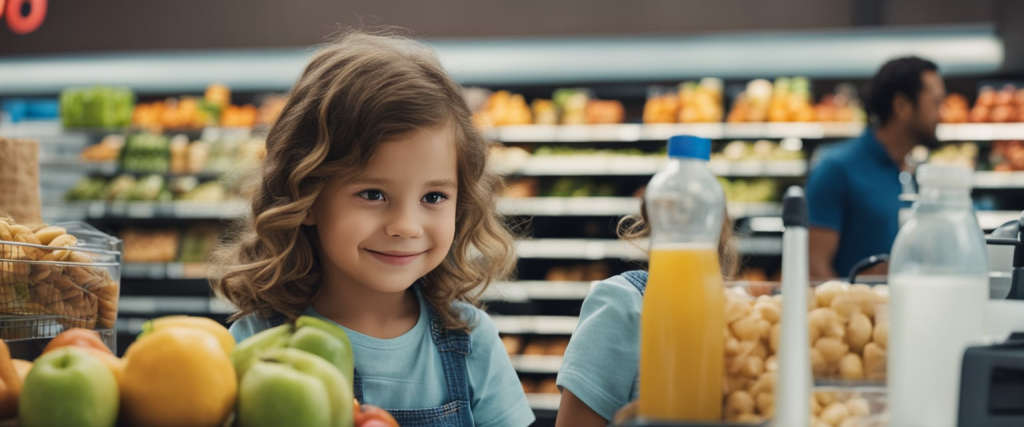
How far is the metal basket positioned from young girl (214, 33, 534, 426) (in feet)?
0.91

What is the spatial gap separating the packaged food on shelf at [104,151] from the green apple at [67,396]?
6159 millimetres

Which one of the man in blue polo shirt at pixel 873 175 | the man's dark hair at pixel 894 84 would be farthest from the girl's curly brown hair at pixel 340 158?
the man's dark hair at pixel 894 84

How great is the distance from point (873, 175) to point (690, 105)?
6.78 ft

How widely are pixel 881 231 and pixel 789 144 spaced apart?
2167 mm

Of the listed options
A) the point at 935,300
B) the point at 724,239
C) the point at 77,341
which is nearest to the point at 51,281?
the point at 77,341

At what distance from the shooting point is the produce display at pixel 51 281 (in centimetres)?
118

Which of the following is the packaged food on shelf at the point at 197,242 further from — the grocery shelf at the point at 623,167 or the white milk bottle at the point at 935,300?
the white milk bottle at the point at 935,300

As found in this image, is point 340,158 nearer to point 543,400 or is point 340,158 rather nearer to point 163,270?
point 543,400

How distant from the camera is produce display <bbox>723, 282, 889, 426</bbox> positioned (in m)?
0.92

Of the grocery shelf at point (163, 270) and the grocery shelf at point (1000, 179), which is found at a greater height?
the grocery shelf at point (1000, 179)

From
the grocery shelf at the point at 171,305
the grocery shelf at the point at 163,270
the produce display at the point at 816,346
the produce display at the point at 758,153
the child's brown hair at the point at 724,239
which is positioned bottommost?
the grocery shelf at the point at 171,305

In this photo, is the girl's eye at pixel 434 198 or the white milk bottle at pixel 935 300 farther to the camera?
the girl's eye at pixel 434 198

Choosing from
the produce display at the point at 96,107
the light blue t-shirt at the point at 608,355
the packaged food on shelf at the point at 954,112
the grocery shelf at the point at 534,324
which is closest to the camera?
the light blue t-shirt at the point at 608,355

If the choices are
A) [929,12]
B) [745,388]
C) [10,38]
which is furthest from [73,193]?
[745,388]
